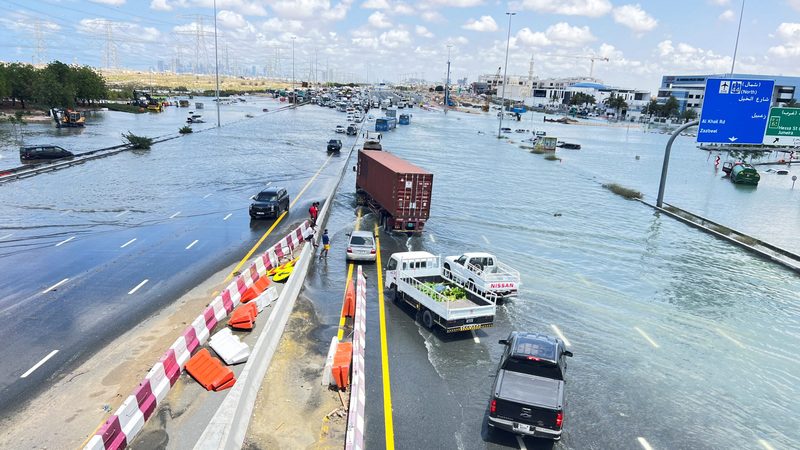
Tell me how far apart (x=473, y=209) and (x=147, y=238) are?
24.1m

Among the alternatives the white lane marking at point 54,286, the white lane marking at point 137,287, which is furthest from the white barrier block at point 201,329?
the white lane marking at point 54,286

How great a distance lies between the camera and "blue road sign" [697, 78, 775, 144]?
3278cm

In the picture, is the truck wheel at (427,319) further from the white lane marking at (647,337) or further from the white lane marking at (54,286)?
the white lane marking at (54,286)

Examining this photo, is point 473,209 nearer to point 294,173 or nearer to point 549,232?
point 549,232

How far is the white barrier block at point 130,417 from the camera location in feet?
33.6

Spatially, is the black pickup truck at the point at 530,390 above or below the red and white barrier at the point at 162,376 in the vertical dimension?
above

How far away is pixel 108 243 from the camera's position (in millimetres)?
25141

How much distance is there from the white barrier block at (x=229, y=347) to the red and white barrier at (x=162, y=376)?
59 centimetres

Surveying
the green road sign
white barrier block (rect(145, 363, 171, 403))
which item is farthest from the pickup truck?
the green road sign

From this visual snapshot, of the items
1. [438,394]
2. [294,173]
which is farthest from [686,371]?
[294,173]

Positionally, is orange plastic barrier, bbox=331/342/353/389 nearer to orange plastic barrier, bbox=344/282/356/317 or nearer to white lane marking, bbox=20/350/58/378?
orange plastic barrier, bbox=344/282/356/317

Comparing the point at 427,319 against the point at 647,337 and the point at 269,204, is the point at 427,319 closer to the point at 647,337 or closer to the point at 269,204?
the point at 647,337

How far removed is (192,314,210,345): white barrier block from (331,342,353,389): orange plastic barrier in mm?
4463

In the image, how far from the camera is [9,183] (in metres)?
38.0
